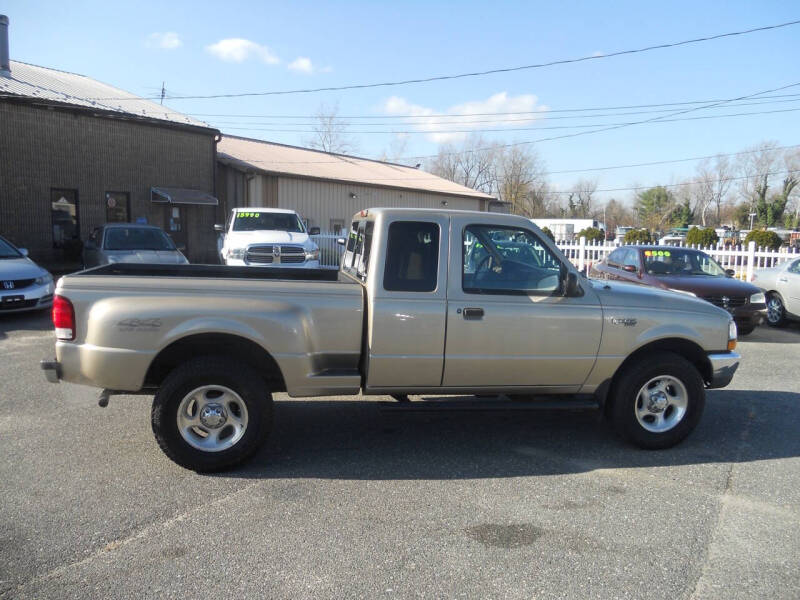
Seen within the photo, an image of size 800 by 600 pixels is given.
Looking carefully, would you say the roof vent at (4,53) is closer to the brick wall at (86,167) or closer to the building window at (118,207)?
the brick wall at (86,167)

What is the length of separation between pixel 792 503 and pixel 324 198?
79.9 feet

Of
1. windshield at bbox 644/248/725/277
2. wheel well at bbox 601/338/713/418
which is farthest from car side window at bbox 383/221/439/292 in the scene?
windshield at bbox 644/248/725/277

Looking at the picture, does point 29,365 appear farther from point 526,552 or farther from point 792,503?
point 792,503

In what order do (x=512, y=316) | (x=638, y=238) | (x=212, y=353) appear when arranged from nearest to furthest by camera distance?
(x=212, y=353) → (x=512, y=316) → (x=638, y=238)

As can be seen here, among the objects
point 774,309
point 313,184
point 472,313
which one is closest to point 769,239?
point 774,309

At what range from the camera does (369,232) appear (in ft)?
16.5

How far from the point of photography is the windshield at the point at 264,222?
14773 millimetres

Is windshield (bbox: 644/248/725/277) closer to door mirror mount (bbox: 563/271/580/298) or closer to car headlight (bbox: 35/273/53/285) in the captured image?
door mirror mount (bbox: 563/271/580/298)

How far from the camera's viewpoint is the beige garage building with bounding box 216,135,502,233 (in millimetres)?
24562

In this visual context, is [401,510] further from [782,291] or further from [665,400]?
[782,291]

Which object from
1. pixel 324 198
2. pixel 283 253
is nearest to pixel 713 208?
pixel 324 198

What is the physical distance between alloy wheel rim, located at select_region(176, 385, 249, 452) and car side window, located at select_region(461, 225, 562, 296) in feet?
6.33

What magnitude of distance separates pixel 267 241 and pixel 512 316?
1016 cm

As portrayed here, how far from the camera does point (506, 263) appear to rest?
484 cm
